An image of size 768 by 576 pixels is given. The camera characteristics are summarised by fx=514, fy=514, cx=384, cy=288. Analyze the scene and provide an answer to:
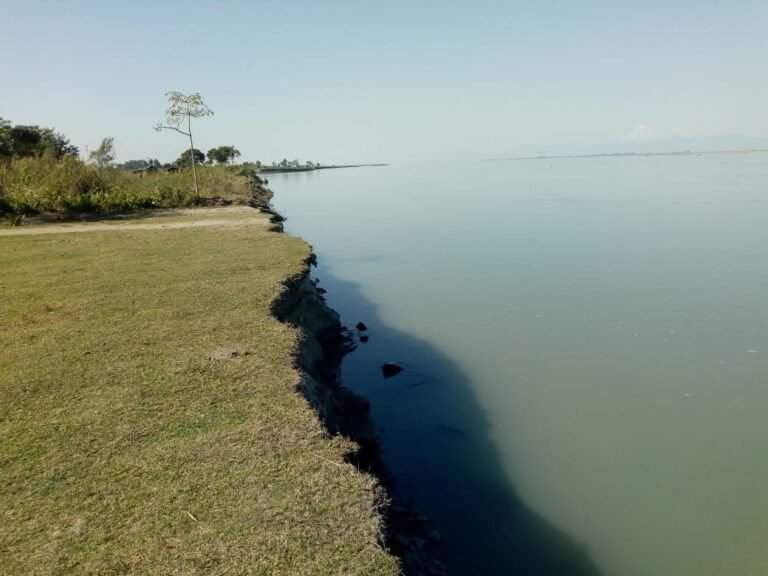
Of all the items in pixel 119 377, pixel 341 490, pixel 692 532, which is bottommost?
pixel 692 532

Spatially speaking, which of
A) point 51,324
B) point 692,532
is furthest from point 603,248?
point 51,324

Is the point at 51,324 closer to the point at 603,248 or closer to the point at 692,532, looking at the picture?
the point at 692,532

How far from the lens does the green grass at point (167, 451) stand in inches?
135

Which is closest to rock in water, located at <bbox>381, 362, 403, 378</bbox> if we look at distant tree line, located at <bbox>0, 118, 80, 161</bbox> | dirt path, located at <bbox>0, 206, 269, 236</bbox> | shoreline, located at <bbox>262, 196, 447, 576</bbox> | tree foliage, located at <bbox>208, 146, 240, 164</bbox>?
shoreline, located at <bbox>262, 196, 447, 576</bbox>

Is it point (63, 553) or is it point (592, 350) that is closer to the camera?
point (63, 553)

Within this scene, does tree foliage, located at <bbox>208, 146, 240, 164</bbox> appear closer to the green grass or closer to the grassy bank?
the grassy bank

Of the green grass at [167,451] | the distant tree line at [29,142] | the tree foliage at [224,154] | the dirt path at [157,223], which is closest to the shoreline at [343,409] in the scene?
the green grass at [167,451]

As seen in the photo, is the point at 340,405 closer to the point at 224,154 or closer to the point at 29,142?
the point at 29,142

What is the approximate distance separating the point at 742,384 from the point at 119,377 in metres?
9.79

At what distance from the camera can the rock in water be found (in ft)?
33.3

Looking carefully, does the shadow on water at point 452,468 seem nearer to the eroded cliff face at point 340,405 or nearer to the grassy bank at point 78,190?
the eroded cliff face at point 340,405

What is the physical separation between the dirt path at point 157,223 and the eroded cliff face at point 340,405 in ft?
25.9

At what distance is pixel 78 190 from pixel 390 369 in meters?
21.2

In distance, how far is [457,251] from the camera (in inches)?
869
